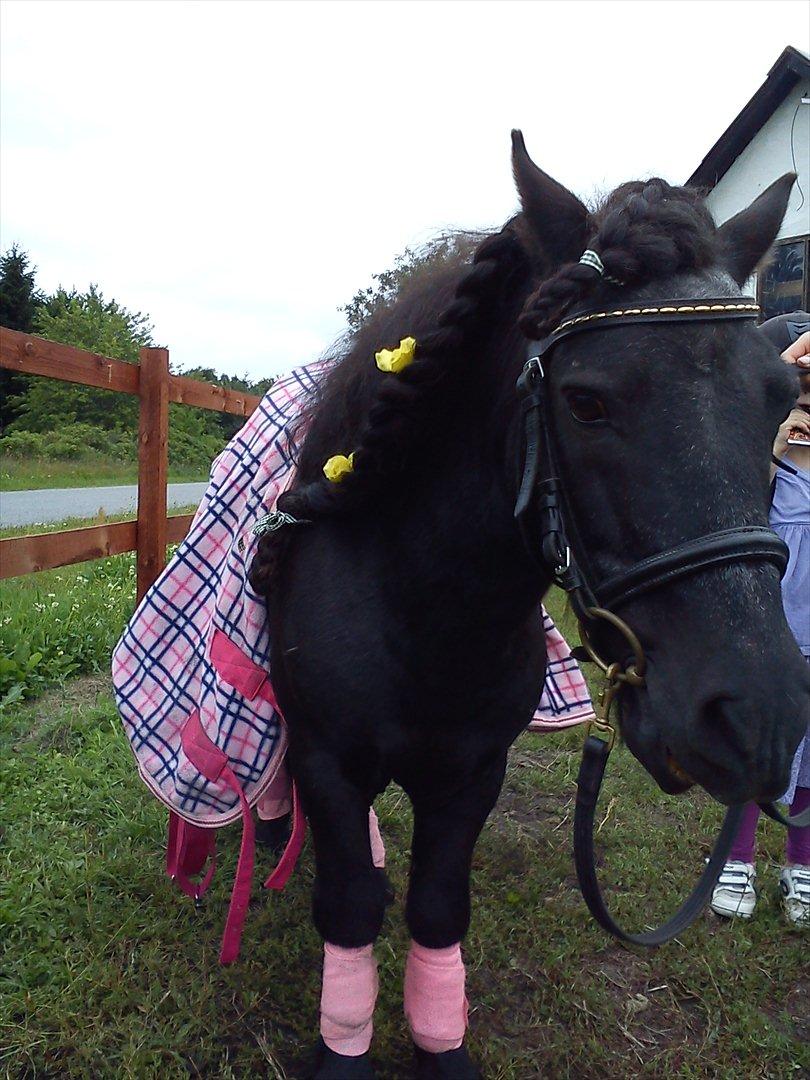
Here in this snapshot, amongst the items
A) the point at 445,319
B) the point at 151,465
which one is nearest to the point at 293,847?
the point at 445,319

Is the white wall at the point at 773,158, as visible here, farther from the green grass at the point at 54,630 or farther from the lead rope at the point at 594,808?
the lead rope at the point at 594,808

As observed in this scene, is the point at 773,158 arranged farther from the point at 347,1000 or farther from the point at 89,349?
the point at 89,349

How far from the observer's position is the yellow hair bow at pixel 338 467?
1.53m

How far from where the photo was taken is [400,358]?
1460 millimetres

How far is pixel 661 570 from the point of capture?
104 centimetres

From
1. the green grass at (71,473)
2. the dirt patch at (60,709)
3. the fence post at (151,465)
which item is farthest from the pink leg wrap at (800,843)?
the green grass at (71,473)

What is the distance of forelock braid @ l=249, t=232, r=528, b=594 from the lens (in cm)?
136

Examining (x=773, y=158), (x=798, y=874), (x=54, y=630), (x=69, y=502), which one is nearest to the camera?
(x=798, y=874)

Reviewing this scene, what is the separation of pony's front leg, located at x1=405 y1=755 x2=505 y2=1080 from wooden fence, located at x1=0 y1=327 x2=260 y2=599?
192cm

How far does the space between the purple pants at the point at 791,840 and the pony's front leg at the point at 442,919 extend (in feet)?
3.94

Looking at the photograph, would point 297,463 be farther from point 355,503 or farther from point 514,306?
point 514,306

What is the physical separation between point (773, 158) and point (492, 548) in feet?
37.5

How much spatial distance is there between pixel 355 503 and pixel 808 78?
11.2 meters

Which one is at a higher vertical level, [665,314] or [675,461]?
[665,314]
